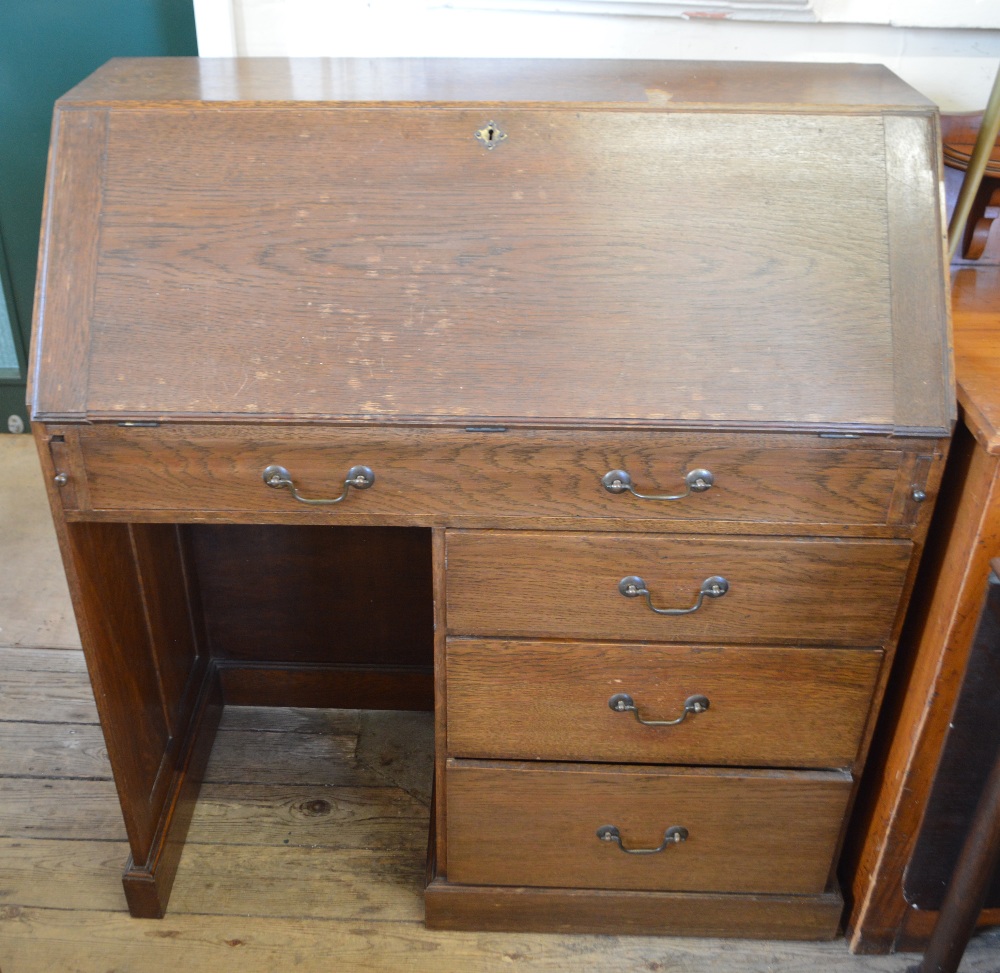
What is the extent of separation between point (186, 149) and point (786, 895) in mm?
1497

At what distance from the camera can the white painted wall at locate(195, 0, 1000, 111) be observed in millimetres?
1702

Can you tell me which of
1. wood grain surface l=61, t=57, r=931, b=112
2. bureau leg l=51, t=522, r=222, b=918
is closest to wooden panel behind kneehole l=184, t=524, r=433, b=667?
bureau leg l=51, t=522, r=222, b=918

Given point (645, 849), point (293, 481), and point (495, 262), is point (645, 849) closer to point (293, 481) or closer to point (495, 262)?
point (293, 481)

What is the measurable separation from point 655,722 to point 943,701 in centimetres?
41

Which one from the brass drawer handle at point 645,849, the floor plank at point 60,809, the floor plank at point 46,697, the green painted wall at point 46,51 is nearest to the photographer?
the brass drawer handle at point 645,849

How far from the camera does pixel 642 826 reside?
1.56m

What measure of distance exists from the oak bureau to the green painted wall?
137cm

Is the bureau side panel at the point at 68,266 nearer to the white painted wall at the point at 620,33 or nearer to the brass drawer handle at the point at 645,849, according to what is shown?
the white painted wall at the point at 620,33

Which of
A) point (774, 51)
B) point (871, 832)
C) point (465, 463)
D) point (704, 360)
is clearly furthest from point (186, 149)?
point (871, 832)

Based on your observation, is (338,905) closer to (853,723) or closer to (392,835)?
(392,835)

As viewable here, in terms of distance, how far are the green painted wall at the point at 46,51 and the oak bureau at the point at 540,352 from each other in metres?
1.37

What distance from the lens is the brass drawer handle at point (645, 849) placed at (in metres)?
1.56

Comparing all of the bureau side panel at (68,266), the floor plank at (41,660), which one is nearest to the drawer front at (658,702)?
the bureau side panel at (68,266)

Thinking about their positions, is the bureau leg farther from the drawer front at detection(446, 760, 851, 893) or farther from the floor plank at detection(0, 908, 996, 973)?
→ the drawer front at detection(446, 760, 851, 893)
